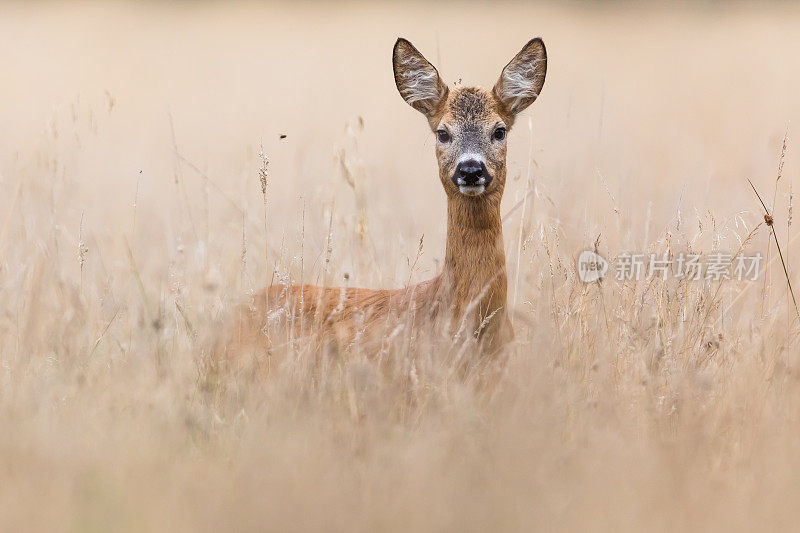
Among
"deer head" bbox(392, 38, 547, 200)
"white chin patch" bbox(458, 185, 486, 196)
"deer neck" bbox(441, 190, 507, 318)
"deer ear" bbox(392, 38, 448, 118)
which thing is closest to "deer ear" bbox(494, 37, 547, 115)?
"deer head" bbox(392, 38, 547, 200)

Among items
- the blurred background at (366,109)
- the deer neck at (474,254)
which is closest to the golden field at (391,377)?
the blurred background at (366,109)

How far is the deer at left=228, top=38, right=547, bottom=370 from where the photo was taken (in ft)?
13.6

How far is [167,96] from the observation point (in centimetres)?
1230

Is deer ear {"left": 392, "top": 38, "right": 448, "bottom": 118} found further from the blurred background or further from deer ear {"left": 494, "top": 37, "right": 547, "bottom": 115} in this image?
the blurred background

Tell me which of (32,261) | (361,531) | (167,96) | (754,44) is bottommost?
(361,531)

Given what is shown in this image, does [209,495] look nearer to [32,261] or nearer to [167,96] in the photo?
[32,261]

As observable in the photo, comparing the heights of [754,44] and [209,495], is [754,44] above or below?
above

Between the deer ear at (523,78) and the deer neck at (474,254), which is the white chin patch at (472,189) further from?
the deer ear at (523,78)

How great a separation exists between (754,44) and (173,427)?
39.3 ft

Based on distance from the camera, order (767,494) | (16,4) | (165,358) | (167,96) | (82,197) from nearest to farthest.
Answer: (767,494) → (165,358) → (82,197) → (167,96) → (16,4)

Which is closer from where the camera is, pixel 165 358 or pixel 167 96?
pixel 165 358

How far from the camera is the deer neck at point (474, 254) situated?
13.9 feet

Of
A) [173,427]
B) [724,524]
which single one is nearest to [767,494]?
[724,524]

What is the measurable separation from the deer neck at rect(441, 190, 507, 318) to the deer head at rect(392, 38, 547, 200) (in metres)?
0.06
